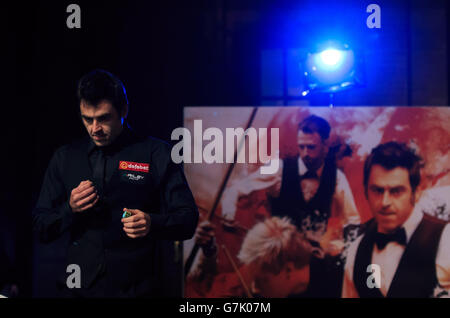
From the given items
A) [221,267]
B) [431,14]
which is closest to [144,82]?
[221,267]

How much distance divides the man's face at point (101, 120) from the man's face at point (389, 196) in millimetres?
2164

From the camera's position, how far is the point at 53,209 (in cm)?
172

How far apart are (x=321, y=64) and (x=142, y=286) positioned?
2.29m

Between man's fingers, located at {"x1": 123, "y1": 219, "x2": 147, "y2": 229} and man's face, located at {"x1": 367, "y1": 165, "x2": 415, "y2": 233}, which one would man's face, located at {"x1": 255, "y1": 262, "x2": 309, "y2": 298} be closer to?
man's face, located at {"x1": 367, "y1": 165, "x2": 415, "y2": 233}

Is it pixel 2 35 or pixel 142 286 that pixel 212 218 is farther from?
pixel 2 35

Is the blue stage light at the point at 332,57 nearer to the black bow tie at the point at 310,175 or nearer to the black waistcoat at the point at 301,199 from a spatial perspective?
the black waistcoat at the point at 301,199

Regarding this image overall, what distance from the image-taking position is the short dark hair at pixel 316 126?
3.14 metres

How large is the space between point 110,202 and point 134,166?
0.19 metres

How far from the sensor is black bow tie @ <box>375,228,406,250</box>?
306cm

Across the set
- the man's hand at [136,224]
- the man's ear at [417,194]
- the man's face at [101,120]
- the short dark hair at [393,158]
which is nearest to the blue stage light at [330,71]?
the short dark hair at [393,158]

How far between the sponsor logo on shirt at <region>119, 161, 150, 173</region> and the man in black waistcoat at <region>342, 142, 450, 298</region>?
6.53ft

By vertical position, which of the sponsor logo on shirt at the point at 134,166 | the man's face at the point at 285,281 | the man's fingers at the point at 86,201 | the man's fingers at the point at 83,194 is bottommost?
the man's face at the point at 285,281

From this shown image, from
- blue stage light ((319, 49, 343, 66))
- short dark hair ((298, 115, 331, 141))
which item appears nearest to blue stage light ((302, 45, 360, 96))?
blue stage light ((319, 49, 343, 66))

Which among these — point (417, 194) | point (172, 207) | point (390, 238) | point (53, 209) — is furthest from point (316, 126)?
point (53, 209)
